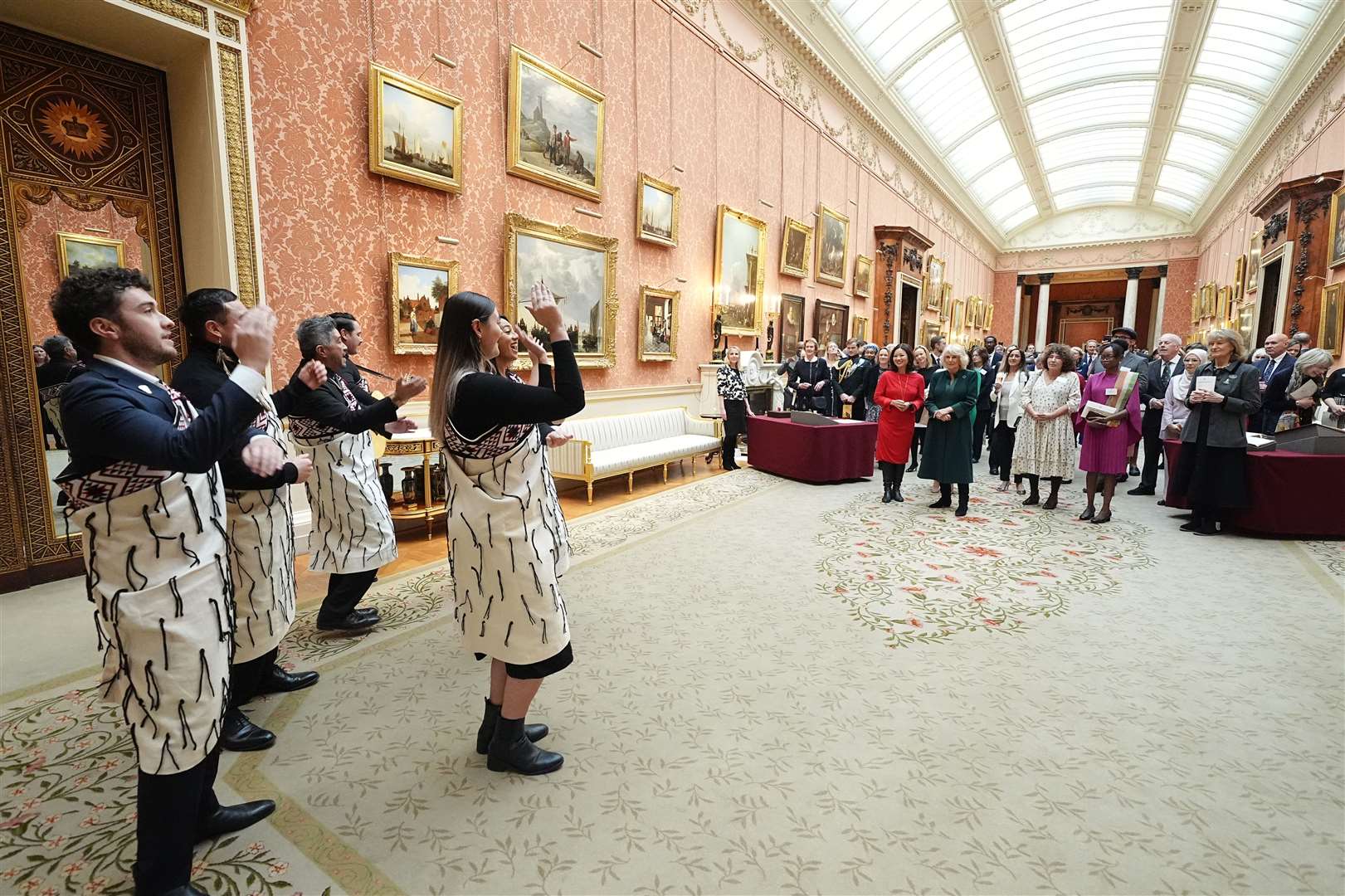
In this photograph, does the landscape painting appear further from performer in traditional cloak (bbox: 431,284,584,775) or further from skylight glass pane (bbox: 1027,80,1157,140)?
skylight glass pane (bbox: 1027,80,1157,140)

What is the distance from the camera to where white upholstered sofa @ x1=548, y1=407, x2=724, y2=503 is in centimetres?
735

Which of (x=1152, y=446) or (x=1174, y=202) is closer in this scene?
(x=1152, y=446)

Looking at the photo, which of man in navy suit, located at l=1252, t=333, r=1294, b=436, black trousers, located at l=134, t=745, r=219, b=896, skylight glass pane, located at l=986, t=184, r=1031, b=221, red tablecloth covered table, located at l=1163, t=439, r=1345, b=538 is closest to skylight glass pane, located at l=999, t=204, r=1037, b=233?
skylight glass pane, located at l=986, t=184, r=1031, b=221

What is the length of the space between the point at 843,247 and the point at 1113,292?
2826 centimetres

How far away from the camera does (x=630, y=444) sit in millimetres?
8664

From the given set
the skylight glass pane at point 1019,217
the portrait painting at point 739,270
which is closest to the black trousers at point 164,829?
the portrait painting at point 739,270

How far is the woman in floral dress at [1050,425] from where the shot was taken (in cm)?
669

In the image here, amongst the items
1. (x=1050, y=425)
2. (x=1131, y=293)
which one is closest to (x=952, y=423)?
(x=1050, y=425)

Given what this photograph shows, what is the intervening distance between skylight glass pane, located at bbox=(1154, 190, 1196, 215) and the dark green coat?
81.5ft

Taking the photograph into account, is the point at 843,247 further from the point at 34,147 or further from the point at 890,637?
the point at 34,147

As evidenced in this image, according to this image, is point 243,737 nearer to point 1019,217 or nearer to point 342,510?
point 342,510

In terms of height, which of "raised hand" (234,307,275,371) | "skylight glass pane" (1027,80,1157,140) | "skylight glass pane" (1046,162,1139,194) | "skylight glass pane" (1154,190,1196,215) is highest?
"skylight glass pane" (1027,80,1157,140)

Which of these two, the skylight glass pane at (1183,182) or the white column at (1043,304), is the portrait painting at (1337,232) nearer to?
the skylight glass pane at (1183,182)

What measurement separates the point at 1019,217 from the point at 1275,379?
23.7 meters
